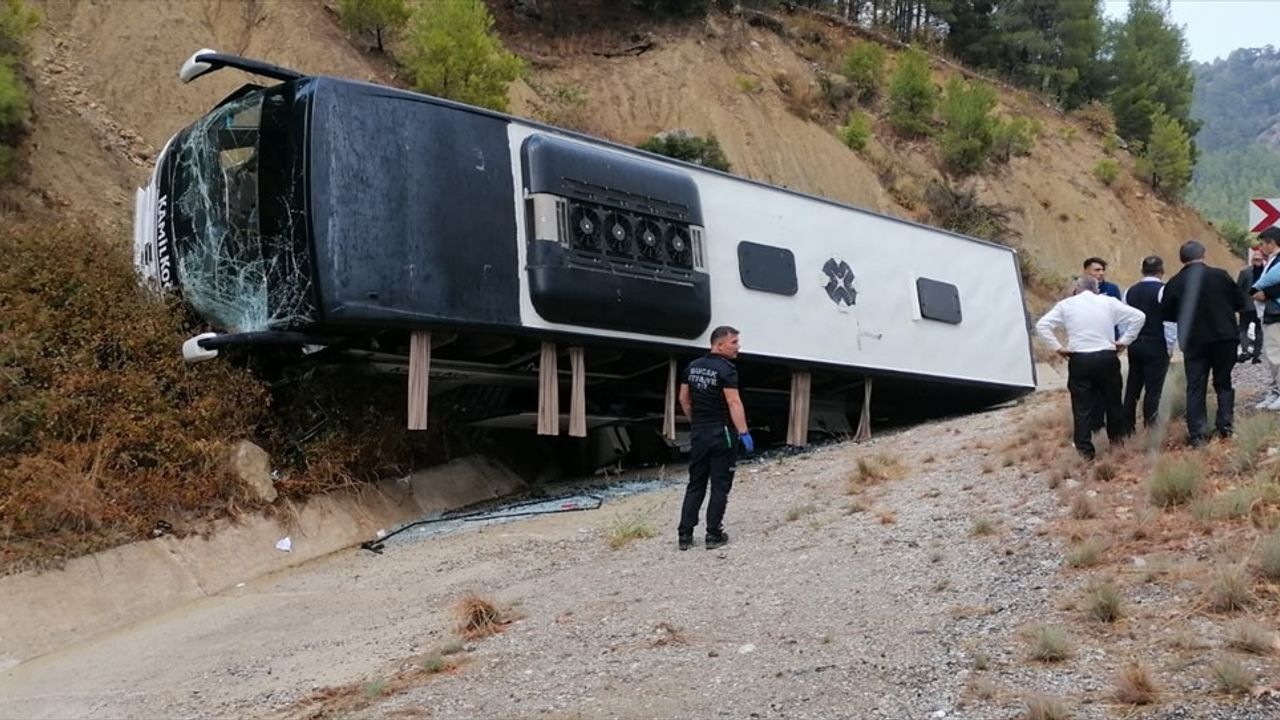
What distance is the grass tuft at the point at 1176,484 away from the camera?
702cm

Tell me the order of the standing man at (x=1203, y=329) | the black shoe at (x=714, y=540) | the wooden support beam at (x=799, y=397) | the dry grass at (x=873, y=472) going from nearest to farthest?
the black shoe at (x=714, y=540) < the standing man at (x=1203, y=329) < the dry grass at (x=873, y=472) < the wooden support beam at (x=799, y=397)

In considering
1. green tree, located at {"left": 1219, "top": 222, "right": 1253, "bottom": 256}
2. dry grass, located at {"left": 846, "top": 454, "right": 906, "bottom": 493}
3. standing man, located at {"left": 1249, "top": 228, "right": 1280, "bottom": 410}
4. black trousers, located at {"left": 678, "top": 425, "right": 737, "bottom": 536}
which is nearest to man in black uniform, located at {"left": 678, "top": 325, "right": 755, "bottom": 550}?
black trousers, located at {"left": 678, "top": 425, "right": 737, "bottom": 536}

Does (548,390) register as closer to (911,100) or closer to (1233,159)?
(911,100)

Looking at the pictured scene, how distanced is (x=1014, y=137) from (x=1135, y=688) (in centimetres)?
3251

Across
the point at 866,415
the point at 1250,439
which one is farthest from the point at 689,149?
the point at 1250,439

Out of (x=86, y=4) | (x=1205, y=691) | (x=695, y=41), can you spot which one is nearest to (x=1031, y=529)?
(x=1205, y=691)

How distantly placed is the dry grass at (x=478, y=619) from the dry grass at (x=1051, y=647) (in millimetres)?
3089

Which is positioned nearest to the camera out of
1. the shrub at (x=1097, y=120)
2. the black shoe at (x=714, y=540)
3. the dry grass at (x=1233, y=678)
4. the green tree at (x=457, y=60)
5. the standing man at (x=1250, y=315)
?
the dry grass at (x=1233, y=678)

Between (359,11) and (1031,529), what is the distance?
61.7ft

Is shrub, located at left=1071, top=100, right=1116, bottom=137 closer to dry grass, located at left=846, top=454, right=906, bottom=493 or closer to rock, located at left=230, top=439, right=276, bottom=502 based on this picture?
dry grass, located at left=846, top=454, right=906, bottom=493

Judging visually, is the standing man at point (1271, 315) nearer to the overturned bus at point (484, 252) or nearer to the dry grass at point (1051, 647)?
the overturned bus at point (484, 252)

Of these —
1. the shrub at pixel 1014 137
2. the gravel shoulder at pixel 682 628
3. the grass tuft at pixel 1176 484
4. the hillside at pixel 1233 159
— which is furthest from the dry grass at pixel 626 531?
the hillside at pixel 1233 159

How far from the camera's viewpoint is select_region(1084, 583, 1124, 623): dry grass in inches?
207

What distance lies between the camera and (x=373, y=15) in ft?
72.0
